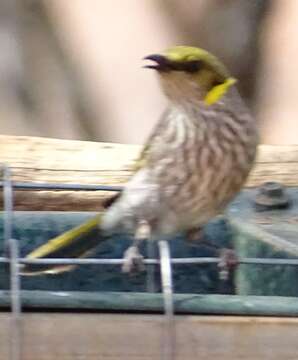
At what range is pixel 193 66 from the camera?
2.74 metres

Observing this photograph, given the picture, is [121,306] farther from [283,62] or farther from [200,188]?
[283,62]

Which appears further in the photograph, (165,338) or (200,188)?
(200,188)

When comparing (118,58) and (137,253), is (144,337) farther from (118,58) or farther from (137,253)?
(118,58)

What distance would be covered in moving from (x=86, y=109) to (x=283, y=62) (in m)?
0.75

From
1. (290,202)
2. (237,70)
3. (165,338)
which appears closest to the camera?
(165,338)

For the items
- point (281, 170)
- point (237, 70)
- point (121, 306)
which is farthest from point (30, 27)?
point (121, 306)

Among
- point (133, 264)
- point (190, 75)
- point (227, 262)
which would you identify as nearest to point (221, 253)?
point (227, 262)

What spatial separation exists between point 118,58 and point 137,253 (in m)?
2.79

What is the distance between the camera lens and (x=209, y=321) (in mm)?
2295

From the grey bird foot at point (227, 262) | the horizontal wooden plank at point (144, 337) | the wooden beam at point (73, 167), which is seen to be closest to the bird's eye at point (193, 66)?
the grey bird foot at point (227, 262)

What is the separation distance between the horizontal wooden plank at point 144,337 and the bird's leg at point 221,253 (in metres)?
0.24

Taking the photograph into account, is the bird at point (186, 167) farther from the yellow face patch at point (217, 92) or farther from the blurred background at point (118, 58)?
the blurred background at point (118, 58)

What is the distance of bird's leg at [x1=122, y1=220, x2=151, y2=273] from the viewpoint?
265 centimetres

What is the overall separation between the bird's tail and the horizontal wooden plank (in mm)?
481
